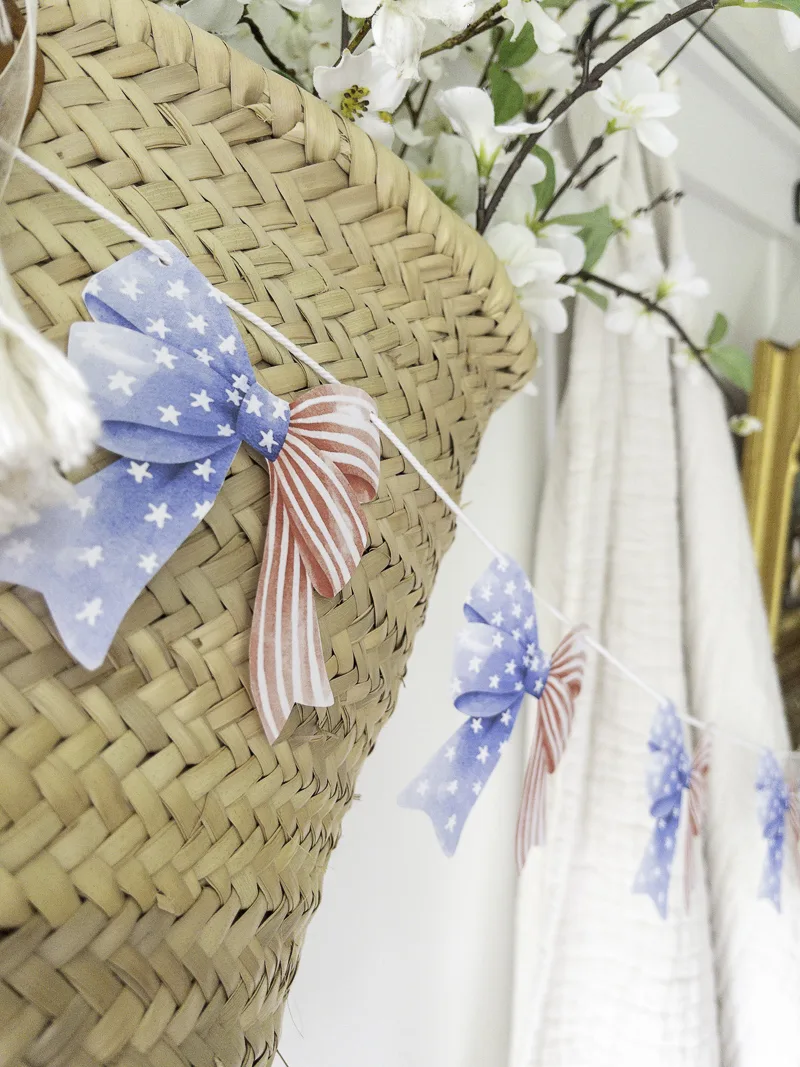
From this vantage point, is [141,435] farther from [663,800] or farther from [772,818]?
[772,818]

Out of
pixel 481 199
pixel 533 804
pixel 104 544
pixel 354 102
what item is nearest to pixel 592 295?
pixel 481 199

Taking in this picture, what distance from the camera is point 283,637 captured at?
0.86ft

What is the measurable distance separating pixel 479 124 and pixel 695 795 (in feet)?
1.63

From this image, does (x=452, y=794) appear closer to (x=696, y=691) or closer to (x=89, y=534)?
(x=89, y=534)

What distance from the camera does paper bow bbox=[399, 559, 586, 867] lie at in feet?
1.32

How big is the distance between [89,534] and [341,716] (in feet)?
0.43

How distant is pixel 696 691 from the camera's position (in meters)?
0.70

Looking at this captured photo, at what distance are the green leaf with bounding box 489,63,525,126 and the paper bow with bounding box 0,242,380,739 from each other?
0.88ft

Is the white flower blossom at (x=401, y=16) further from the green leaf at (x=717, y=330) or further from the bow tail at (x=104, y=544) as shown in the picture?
the green leaf at (x=717, y=330)

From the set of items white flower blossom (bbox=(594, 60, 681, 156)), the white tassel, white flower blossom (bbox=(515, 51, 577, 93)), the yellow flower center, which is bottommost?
the white tassel

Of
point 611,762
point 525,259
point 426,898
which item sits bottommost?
point 426,898

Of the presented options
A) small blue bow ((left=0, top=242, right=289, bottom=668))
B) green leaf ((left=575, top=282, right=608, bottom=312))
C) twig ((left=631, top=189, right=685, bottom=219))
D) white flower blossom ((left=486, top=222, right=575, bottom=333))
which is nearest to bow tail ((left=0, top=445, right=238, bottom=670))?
small blue bow ((left=0, top=242, right=289, bottom=668))

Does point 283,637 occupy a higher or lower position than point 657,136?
lower

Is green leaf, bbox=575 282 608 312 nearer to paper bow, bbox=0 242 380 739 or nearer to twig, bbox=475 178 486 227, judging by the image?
twig, bbox=475 178 486 227
